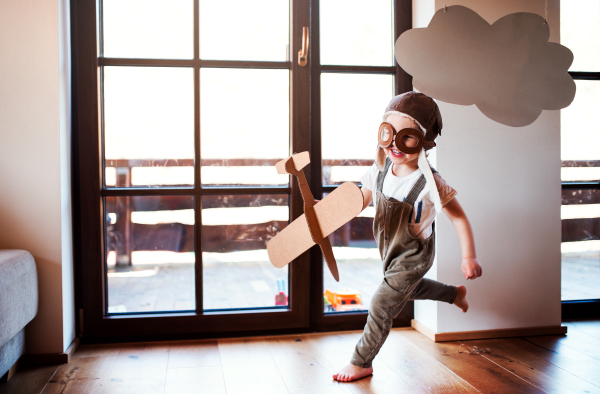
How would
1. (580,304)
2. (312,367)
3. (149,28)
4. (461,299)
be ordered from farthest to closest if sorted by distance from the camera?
(580,304) → (149,28) → (461,299) → (312,367)

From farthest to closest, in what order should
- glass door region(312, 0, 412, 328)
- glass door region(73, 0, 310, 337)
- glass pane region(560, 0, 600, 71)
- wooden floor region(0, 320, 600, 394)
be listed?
glass pane region(560, 0, 600, 71) → glass door region(312, 0, 412, 328) → glass door region(73, 0, 310, 337) → wooden floor region(0, 320, 600, 394)

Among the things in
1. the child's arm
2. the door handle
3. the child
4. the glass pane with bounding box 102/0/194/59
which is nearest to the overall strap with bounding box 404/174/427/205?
the child

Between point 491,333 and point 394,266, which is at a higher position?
point 394,266

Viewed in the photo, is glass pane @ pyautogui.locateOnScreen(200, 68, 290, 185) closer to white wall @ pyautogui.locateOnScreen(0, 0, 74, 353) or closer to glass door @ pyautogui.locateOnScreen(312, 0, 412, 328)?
glass door @ pyautogui.locateOnScreen(312, 0, 412, 328)

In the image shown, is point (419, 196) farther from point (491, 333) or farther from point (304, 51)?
point (491, 333)

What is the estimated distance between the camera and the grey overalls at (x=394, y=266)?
1355 millimetres

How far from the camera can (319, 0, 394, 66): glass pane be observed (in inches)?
70.8

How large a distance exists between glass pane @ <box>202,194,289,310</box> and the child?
1.66 feet

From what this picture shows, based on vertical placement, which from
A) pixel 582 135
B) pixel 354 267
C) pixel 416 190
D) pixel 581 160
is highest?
pixel 582 135

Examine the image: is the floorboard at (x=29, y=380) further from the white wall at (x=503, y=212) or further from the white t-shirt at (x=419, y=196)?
the white wall at (x=503, y=212)

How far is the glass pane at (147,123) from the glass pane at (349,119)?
0.55 metres

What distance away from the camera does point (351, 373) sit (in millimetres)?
1359

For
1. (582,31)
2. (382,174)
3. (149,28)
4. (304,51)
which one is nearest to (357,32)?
(304,51)

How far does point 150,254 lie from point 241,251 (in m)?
0.35
